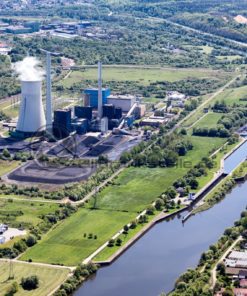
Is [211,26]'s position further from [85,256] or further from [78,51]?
[85,256]

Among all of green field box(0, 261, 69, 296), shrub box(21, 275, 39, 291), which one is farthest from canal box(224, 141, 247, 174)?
shrub box(21, 275, 39, 291)

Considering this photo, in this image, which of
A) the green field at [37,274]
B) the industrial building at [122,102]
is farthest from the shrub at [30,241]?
the industrial building at [122,102]

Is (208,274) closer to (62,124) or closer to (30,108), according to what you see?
(62,124)

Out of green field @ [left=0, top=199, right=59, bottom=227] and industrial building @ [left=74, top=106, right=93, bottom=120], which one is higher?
industrial building @ [left=74, top=106, right=93, bottom=120]

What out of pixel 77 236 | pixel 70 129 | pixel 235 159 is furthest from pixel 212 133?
pixel 77 236

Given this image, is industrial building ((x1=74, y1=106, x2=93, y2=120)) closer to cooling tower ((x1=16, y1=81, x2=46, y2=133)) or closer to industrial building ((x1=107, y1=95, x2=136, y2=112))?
industrial building ((x1=107, y1=95, x2=136, y2=112))

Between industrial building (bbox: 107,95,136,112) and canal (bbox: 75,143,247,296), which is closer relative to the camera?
canal (bbox: 75,143,247,296)
